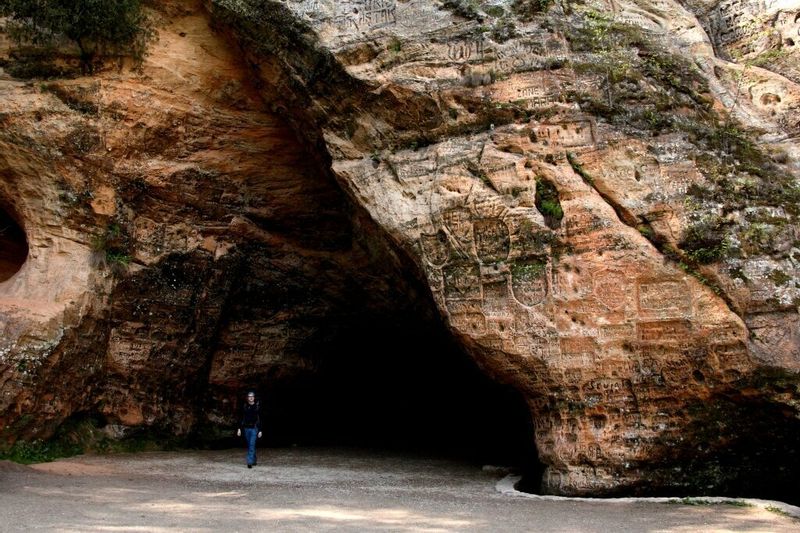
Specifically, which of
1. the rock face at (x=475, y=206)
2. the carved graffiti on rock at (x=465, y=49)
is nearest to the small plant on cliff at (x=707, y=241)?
the rock face at (x=475, y=206)

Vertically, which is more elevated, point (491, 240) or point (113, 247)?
point (113, 247)

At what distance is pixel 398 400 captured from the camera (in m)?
15.9

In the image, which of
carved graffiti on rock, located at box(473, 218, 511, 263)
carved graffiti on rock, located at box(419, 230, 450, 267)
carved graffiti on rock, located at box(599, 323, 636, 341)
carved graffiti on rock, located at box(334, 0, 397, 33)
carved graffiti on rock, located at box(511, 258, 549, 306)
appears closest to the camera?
carved graffiti on rock, located at box(599, 323, 636, 341)

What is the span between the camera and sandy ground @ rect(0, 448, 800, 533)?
6.47 meters

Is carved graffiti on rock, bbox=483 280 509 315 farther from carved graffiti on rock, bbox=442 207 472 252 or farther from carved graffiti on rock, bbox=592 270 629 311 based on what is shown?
carved graffiti on rock, bbox=592 270 629 311

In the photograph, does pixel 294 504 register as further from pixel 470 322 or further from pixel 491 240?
pixel 491 240

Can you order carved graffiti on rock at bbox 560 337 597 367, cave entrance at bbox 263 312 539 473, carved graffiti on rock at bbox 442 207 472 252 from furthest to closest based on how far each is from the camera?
cave entrance at bbox 263 312 539 473 < carved graffiti on rock at bbox 442 207 472 252 < carved graffiti on rock at bbox 560 337 597 367

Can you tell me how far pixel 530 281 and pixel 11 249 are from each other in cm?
862

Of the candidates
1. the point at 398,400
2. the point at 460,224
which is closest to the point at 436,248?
the point at 460,224

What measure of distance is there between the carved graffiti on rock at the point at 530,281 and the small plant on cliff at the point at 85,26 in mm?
6306

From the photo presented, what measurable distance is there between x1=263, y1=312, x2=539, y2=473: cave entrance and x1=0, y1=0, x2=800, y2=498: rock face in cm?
167

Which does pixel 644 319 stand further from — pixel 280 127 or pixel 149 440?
pixel 149 440

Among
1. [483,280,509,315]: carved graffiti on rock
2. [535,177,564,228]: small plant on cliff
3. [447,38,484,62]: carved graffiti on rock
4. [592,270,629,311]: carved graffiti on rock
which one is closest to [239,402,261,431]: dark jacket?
[483,280,509,315]: carved graffiti on rock

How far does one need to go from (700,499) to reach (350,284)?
267 inches
